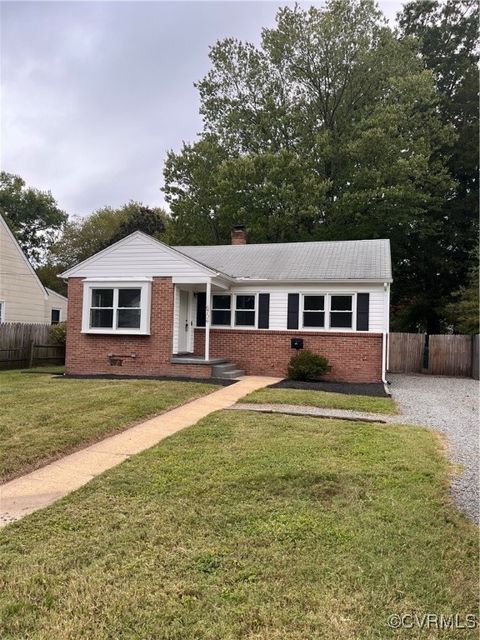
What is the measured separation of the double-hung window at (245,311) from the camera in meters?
14.6

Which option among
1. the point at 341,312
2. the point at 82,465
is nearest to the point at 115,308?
the point at 341,312

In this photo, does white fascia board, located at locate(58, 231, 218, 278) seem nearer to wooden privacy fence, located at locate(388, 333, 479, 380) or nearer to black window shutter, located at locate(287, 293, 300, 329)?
black window shutter, located at locate(287, 293, 300, 329)

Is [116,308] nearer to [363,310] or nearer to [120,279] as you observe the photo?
[120,279]

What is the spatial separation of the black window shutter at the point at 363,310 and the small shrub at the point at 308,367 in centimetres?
149

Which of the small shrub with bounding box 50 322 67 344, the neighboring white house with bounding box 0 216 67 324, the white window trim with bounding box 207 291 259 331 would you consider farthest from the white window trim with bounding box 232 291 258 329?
the neighboring white house with bounding box 0 216 67 324

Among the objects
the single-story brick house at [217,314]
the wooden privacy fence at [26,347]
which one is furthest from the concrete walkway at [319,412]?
the wooden privacy fence at [26,347]

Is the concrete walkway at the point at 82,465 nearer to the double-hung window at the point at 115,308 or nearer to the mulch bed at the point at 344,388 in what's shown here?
the mulch bed at the point at 344,388

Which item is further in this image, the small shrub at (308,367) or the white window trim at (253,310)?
the white window trim at (253,310)

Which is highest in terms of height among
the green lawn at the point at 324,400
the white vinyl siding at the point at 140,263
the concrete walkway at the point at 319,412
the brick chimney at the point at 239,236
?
the brick chimney at the point at 239,236

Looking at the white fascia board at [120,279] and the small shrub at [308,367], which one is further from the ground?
the white fascia board at [120,279]

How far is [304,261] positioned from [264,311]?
2.41 metres

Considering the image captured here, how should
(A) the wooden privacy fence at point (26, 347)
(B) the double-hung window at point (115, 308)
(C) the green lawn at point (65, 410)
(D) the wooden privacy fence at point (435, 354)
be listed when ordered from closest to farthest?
(C) the green lawn at point (65, 410)
(B) the double-hung window at point (115, 308)
(A) the wooden privacy fence at point (26, 347)
(D) the wooden privacy fence at point (435, 354)

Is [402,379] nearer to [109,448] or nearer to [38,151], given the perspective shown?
[109,448]

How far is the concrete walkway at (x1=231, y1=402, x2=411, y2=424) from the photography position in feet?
25.3
